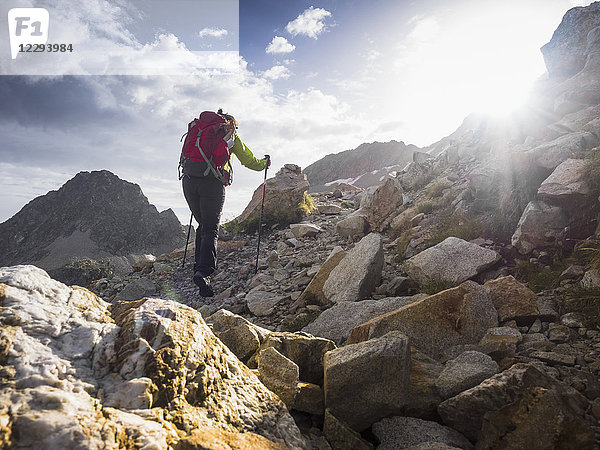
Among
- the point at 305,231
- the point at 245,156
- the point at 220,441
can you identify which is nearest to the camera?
the point at 220,441

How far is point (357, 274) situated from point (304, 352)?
330 centimetres

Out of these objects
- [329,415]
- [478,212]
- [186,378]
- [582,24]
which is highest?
[582,24]

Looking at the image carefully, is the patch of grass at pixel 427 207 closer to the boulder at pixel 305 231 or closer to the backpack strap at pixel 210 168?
the boulder at pixel 305 231

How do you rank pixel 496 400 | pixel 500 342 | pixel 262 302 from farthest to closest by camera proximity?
pixel 262 302 < pixel 500 342 < pixel 496 400

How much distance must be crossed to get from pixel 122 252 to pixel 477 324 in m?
214

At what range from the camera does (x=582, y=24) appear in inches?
870

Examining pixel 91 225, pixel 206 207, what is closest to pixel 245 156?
pixel 206 207

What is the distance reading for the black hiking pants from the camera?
815 centimetres

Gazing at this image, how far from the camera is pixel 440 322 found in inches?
170

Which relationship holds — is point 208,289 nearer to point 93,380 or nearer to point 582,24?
point 93,380

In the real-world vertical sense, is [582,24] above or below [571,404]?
above

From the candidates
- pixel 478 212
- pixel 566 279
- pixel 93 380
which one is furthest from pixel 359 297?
pixel 93 380

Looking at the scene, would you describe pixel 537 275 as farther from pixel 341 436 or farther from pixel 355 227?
pixel 355 227

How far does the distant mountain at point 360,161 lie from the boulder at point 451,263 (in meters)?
64.5
